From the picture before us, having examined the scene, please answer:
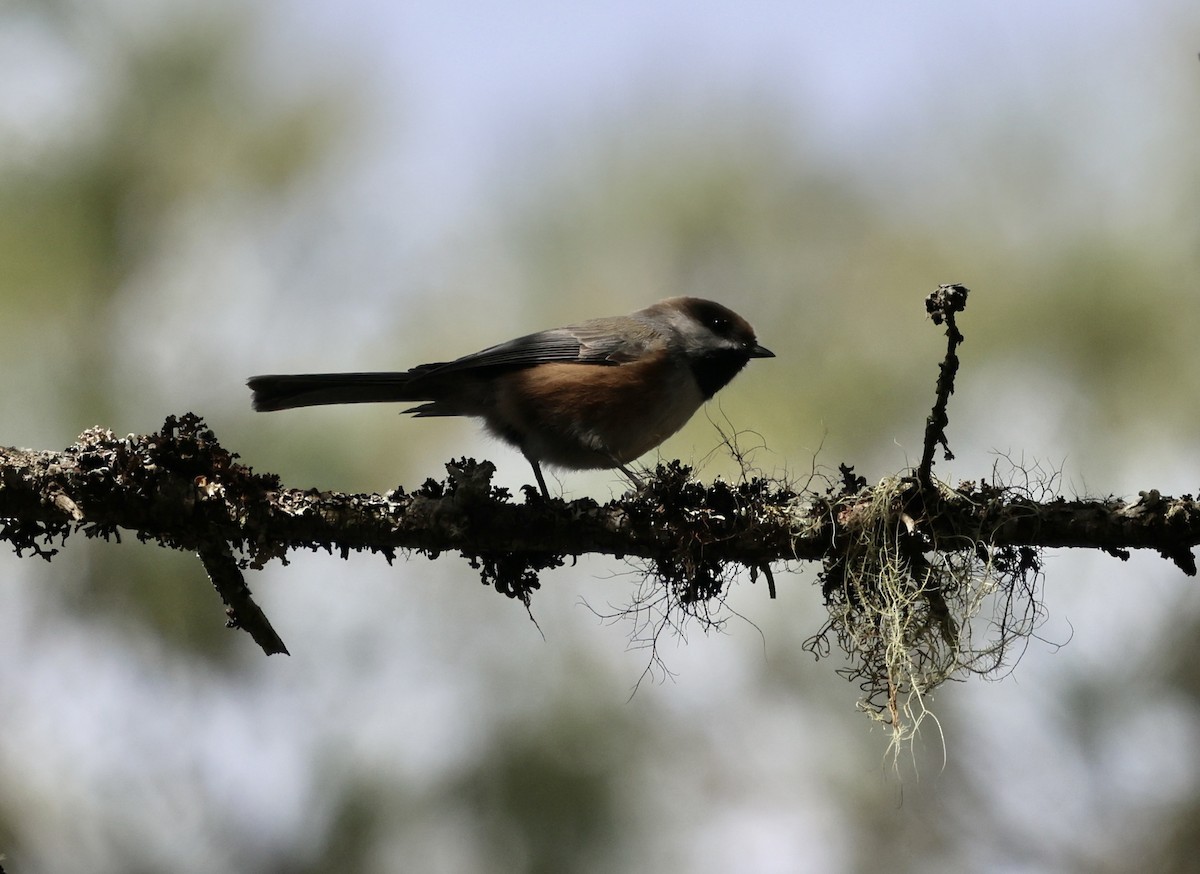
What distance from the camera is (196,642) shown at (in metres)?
4.81

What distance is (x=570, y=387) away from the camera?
4.35m

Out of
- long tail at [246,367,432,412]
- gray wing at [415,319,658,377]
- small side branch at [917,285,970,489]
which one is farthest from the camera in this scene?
gray wing at [415,319,658,377]

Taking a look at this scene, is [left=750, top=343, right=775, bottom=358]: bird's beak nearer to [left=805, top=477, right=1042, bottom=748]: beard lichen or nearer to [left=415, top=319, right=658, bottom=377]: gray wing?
[left=415, top=319, right=658, bottom=377]: gray wing

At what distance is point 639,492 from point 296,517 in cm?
91

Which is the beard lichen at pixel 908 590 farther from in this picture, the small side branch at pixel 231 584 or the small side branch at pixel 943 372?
the small side branch at pixel 231 584

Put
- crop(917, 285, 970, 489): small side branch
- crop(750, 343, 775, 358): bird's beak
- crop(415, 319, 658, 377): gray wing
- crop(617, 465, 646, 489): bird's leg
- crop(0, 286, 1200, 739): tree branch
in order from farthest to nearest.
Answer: crop(750, 343, 775, 358): bird's beak, crop(415, 319, 658, 377): gray wing, crop(617, 465, 646, 489): bird's leg, crop(0, 286, 1200, 739): tree branch, crop(917, 285, 970, 489): small side branch

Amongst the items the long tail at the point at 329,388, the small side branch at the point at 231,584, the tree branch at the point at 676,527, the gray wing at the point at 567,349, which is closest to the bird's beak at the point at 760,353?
the gray wing at the point at 567,349

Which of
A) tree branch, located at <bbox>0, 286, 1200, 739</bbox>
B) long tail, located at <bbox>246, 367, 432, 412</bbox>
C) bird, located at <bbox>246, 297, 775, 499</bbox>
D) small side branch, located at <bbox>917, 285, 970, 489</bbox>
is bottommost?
tree branch, located at <bbox>0, 286, 1200, 739</bbox>

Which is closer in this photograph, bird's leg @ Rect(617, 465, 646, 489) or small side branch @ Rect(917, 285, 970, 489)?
small side branch @ Rect(917, 285, 970, 489)

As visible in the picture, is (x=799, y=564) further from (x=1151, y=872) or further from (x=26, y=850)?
(x=26, y=850)

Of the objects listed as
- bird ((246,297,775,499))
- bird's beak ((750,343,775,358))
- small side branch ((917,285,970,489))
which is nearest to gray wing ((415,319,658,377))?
→ bird ((246,297,775,499))

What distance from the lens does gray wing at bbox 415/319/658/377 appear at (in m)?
4.49

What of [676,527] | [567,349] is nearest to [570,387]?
[567,349]

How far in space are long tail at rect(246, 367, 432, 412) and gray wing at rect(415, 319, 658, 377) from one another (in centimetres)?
23
